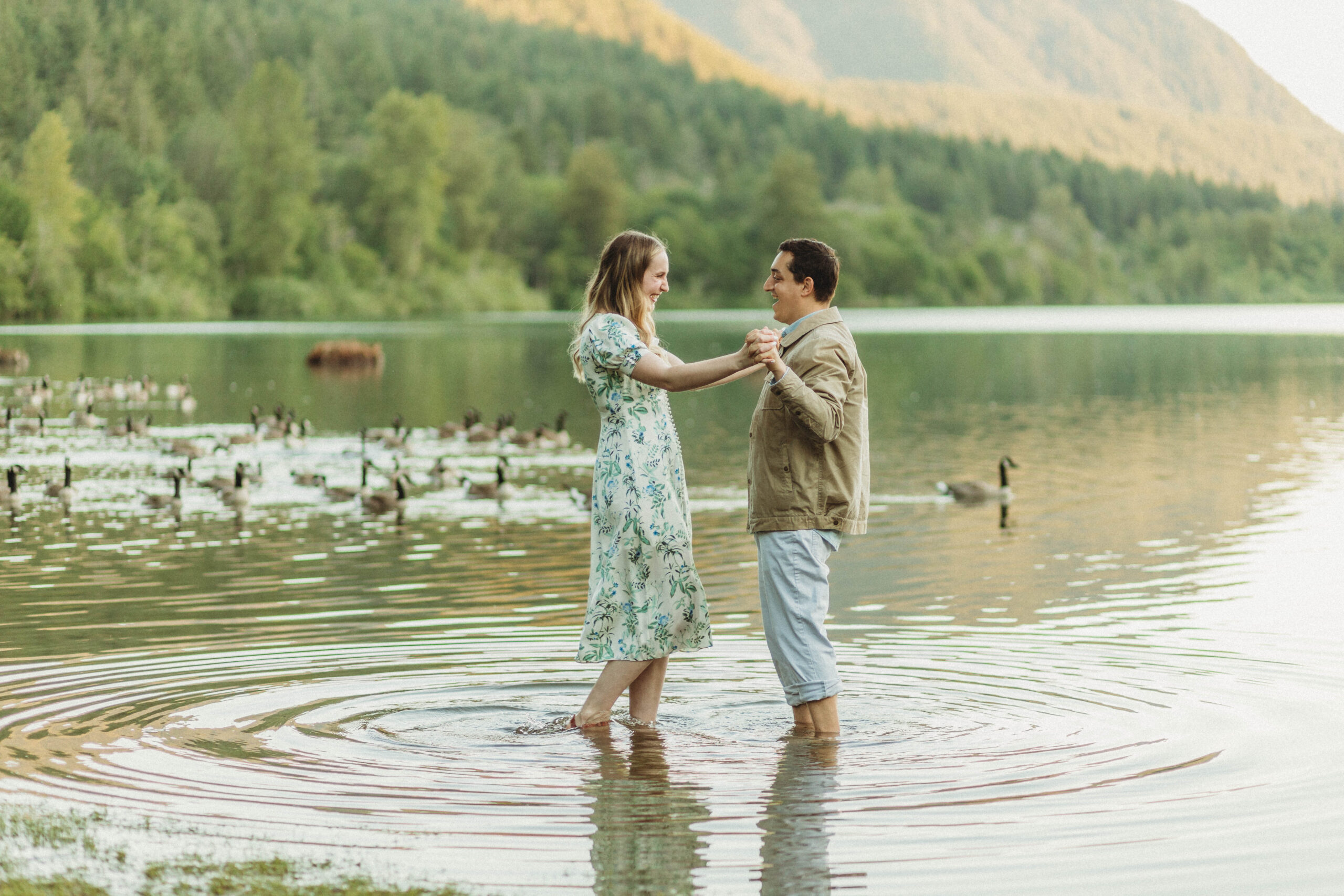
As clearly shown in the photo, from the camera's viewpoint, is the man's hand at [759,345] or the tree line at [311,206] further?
the tree line at [311,206]

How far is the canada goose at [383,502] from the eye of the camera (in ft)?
78.4

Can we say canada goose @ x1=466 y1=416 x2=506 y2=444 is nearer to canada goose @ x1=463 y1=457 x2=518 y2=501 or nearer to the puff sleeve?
canada goose @ x1=463 y1=457 x2=518 y2=501

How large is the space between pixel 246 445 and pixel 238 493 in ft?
32.2

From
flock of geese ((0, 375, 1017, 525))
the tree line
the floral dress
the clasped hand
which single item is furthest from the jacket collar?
the tree line

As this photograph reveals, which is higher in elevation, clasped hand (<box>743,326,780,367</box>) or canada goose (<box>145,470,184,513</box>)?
clasped hand (<box>743,326,780,367</box>)

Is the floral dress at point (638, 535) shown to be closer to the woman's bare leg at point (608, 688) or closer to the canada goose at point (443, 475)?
the woman's bare leg at point (608, 688)

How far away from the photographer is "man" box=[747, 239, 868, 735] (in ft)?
29.7

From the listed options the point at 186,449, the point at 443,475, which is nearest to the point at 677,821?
the point at 443,475

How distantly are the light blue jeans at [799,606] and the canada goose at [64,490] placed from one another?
1759 cm

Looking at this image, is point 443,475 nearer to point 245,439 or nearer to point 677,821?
point 245,439

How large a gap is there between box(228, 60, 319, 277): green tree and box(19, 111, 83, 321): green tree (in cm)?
1628

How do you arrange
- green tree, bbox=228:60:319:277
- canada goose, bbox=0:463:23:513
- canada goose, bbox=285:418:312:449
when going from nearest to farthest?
canada goose, bbox=0:463:23:513
canada goose, bbox=285:418:312:449
green tree, bbox=228:60:319:277

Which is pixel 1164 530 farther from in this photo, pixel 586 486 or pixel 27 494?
pixel 27 494

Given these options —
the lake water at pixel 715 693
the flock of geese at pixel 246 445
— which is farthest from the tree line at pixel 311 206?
the lake water at pixel 715 693
